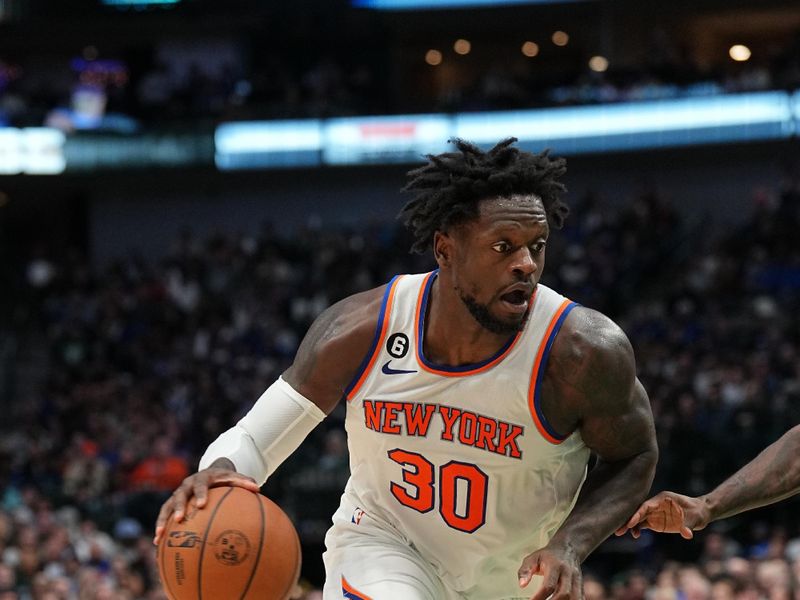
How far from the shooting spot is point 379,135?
2438 cm

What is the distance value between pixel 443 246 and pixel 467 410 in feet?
1.99

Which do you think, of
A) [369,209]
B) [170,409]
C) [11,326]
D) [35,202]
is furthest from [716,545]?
[35,202]

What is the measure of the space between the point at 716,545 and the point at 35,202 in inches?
769

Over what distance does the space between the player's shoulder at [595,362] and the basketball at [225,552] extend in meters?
1.15

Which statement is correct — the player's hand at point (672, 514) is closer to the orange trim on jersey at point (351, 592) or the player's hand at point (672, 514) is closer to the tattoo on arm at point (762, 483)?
the tattoo on arm at point (762, 483)

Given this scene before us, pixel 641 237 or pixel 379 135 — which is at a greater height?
pixel 379 135

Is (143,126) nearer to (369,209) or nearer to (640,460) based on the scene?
(369,209)

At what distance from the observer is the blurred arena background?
1528 cm

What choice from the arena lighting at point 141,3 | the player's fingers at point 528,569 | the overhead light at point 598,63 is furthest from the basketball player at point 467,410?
the arena lighting at point 141,3

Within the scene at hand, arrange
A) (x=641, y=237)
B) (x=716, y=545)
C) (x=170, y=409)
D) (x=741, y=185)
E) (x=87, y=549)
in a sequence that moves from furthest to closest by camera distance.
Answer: (x=741, y=185), (x=641, y=237), (x=170, y=409), (x=87, y=549), (x=716, y=545)

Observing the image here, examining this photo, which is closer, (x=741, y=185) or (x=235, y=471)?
(x=235, y=471)

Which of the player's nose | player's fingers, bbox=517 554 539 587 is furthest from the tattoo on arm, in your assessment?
the player's nose

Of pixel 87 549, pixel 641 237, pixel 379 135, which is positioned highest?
pixel 379 135

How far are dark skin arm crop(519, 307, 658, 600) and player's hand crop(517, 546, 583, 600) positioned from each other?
0.09 metres
